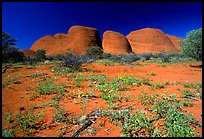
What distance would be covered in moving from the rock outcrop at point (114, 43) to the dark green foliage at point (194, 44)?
37051 millimetres

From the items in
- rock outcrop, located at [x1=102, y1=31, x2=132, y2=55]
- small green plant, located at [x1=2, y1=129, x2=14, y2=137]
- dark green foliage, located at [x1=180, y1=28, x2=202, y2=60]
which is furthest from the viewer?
rock outcrop, located at [x1=102, y1=31, x2=132, y2=55]

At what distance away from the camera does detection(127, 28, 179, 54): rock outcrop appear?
6425cm

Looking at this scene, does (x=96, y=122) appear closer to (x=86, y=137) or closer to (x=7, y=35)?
(x=86, y=137)

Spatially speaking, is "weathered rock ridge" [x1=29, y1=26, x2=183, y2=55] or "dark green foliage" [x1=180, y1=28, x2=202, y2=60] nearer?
"dark green foliage" [x1=180, y1=28, x2=202, y2=60]

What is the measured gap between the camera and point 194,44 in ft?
51.7

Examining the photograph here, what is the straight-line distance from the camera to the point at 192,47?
52.4 ft

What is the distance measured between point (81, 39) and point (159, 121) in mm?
50863

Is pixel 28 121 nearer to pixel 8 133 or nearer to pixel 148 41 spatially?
pixel 8 133

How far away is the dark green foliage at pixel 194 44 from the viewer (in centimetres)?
1554

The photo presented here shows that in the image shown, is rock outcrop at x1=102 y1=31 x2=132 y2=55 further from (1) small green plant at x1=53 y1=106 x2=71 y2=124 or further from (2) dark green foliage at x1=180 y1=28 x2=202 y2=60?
(1) small green plant at x1=53 y1=106 x2=71 y2=124

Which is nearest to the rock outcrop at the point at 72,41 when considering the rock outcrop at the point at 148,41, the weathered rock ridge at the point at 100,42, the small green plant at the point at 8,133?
the weathered rock ridge at the point at 100,42

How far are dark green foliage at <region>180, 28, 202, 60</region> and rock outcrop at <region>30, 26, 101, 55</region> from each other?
3616cm

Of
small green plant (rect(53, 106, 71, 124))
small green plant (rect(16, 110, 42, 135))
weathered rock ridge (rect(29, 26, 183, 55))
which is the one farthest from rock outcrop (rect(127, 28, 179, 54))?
small green plant (rect(16, 110, 42, 135))

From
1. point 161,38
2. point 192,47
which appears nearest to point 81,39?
point 161,38
